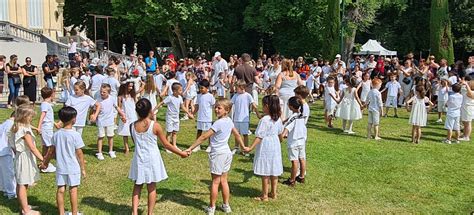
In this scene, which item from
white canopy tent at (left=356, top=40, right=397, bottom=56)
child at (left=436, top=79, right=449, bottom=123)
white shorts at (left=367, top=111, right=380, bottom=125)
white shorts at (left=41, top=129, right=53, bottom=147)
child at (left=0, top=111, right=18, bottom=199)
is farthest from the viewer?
white canopy tent at (left=356, top=40, right=397, bottom=56)

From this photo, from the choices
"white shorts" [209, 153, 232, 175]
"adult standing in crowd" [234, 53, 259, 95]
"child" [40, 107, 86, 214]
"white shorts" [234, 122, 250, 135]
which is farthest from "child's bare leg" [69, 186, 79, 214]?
"adult standing in crowd" [234, 53, 259, 95]

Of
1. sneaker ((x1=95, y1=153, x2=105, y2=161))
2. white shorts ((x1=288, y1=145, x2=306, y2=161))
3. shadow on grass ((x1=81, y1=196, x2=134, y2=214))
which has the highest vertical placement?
white shorts ((x1=288, y1=145, x2=306, y2=161))

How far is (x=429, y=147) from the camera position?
12188 millimetres

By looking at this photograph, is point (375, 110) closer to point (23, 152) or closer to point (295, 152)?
point (295, 152)

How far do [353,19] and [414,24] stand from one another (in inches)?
317

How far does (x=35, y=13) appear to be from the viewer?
121ft

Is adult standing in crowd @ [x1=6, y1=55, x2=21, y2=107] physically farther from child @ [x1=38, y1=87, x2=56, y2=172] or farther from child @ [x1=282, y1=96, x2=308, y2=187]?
child @ [x1=282, y1=96, x2=308, y2=187]

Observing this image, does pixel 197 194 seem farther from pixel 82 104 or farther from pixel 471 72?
pixel 471 72

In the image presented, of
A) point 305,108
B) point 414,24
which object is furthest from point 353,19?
point 305,108

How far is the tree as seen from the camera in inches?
1074

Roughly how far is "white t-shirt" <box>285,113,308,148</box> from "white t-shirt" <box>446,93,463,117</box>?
20.1 ft

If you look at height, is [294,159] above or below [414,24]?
below

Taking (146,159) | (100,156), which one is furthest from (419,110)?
(146,159)

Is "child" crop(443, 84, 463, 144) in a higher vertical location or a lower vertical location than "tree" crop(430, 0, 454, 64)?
lower
